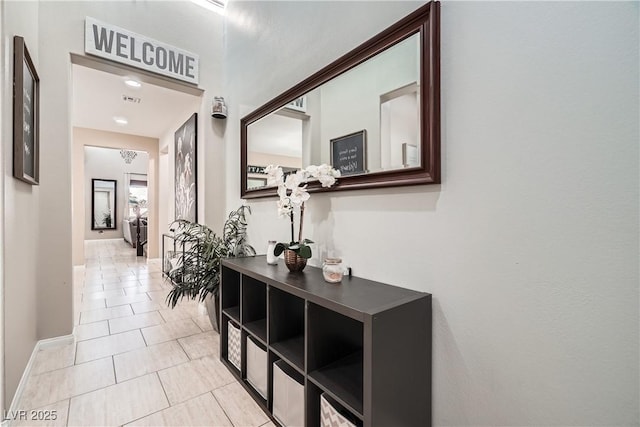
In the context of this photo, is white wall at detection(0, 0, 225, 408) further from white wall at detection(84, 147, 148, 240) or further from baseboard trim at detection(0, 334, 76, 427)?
white wall at detection(84, 147, 148, 240)

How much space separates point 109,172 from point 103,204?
3.68 feet

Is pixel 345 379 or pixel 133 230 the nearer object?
pixel 345 379

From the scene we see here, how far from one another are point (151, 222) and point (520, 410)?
645 centimetres

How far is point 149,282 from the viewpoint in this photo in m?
4.12

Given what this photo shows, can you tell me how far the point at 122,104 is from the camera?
3.92 meters

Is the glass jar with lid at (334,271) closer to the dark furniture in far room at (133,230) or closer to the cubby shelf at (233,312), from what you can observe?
the cubby shelf at (233,312)

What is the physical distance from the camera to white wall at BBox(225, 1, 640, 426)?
0.76 metres

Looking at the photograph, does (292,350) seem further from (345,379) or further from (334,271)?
(334,271)

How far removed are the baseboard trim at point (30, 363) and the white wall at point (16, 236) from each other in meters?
0.05

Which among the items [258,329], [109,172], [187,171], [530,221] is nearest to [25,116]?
[187,171]

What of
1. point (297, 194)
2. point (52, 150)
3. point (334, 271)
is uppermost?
point (52, 150)

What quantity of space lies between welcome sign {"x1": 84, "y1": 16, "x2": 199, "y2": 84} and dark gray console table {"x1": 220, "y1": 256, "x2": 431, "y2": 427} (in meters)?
2.14

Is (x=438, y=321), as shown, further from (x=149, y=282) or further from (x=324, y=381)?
(x=149, y=282)

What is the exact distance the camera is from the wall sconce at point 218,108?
9.17 ft
